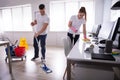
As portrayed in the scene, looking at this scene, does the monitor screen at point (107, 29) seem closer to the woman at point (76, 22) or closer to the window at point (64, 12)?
the woman at point (76, 22)

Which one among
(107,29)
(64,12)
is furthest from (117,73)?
(64,12)

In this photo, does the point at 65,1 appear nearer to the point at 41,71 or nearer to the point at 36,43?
the point at 36,43

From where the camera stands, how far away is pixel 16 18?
6414 mm

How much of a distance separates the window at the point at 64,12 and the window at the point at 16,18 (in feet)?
4.48

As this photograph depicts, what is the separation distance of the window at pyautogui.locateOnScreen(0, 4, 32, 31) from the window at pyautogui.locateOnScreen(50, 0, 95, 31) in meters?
1.37

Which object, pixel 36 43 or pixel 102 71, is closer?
pixel 102 71

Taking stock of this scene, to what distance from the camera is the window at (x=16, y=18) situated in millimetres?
6052

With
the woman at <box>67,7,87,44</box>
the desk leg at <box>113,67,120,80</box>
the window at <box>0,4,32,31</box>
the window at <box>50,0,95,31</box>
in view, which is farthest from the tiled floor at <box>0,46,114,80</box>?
the window at <box>0,4,32,31</box>

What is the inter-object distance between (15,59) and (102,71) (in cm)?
285

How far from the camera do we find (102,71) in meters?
1.15

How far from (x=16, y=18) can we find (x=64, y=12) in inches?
115

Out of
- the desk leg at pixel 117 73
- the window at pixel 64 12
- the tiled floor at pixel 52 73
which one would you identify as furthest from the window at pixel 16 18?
the desk leg at pixel 117 73

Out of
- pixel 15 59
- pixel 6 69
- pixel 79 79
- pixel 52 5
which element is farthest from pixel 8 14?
pixel 79 79

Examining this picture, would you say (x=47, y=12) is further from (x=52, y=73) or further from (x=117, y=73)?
(x=117, y=73)
